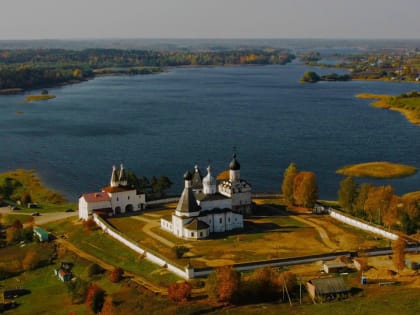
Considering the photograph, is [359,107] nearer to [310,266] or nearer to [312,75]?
[312,75]

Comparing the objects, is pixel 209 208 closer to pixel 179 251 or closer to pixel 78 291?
pixel 179 251

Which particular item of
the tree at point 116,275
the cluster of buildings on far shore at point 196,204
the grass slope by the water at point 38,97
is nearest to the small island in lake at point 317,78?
the grass slope by the water at point 38,97

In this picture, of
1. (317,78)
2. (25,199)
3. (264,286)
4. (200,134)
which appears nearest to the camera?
(264,286)

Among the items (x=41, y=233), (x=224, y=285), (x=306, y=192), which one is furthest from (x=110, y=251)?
(x=306, y=192)

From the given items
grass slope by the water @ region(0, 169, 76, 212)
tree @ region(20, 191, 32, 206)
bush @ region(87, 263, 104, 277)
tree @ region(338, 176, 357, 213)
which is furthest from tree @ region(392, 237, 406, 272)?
tree @ region(20, 191, 32, 206)

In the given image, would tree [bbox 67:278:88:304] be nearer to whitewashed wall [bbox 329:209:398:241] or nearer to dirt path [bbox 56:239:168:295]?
dirt path [bbox 56:239:168:295]

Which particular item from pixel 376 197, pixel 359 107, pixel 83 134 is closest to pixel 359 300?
pixel 376 197

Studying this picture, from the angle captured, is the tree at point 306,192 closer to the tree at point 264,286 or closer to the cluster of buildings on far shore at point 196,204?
the cluster of buildings on far shore at point 196,204
